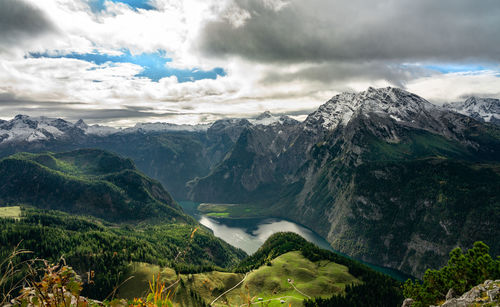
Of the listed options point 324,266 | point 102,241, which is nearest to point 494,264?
point 324,266

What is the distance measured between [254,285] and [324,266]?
46.9 metres

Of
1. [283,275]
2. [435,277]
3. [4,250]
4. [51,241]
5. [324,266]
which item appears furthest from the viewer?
[51,241]

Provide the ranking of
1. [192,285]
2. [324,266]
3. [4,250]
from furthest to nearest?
[4,250] → [324,266] → [192,285]

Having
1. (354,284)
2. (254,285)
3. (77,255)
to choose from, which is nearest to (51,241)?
(77,255)

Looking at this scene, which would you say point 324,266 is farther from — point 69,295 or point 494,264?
point 69,295

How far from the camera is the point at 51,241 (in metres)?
183

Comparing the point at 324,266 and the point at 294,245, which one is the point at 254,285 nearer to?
the point at 324,266

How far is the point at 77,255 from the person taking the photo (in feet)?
A: 502

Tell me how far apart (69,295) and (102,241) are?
217466 mm

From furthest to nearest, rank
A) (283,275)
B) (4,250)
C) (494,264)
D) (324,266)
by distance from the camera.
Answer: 1. (4,250)
2. (324,266)
3. (283,275)
4. (494,264)

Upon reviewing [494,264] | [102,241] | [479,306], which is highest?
[479,306]

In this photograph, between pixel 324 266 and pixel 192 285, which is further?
pixel 324 266

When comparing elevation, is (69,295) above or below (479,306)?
above

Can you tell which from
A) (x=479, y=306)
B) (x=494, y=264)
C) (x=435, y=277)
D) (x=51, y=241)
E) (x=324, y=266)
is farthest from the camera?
(x=51, y=241)
